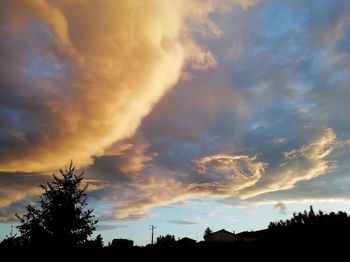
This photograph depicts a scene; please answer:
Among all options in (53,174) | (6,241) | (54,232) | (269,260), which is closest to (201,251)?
(269,260)

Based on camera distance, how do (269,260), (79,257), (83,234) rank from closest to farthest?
(269,260) < (79,257) < (83,234)

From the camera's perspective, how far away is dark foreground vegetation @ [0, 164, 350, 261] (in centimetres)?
1899

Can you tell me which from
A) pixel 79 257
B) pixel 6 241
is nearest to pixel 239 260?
pixel 79 257

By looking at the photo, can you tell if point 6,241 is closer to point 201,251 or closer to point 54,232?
point 54,232

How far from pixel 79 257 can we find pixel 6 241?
755cm

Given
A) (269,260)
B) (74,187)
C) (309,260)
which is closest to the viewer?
(309,260)

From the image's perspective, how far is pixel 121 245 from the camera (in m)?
23.4

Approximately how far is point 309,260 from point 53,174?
1785cm

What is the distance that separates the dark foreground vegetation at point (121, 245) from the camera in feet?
62.3

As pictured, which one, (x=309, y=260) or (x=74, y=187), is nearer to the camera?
(x=309, y=260)

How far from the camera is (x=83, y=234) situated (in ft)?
77.5

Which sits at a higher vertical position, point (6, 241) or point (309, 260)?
point (6, 241)

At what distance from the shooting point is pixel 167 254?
73.8 ft

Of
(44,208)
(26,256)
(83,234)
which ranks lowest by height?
(26,256)
